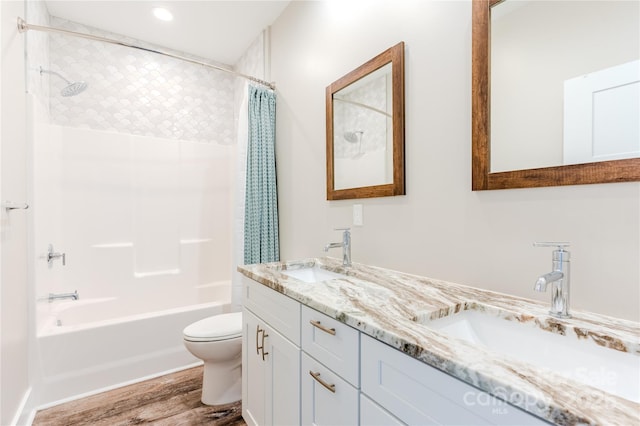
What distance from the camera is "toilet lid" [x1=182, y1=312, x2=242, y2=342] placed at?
5.66 feet

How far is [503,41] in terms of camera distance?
102 cm

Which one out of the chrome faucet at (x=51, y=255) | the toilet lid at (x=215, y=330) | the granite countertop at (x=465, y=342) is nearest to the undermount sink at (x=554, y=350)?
the granite countertop at (x=465, y=342)

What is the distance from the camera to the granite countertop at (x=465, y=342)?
455 mm

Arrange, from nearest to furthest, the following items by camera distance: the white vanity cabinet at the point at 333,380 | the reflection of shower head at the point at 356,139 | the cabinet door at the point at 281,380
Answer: the white vanity cabinet at the point at 333,380 < the cabinet door at the point at 281,380 < the reflection of shower head at the point at 356,139

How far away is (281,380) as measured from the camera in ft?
3.92


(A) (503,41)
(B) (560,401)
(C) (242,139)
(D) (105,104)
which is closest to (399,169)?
(A) (503,41)

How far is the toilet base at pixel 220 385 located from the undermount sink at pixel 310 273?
2.29ft

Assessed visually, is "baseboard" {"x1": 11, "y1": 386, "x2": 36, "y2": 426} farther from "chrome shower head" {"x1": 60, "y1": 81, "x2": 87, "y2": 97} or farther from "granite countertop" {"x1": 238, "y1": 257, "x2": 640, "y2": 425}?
"chrome shower head" {"x1": 60, "y1": 81, "x2": 87, "y2": 97}

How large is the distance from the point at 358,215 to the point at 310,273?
0.42 meters

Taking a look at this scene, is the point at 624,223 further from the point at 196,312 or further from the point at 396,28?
the point at 196,312

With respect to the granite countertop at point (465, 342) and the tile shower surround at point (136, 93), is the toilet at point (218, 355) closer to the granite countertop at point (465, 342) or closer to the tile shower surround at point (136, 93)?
the granite countertop at point (465, 342)

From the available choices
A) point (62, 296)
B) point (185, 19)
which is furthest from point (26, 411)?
point (185, 19)

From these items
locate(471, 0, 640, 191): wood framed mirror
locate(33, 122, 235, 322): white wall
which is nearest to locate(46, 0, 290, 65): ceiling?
locate(33, 122, 235, 322): white wall

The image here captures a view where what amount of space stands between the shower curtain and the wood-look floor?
910 mm
